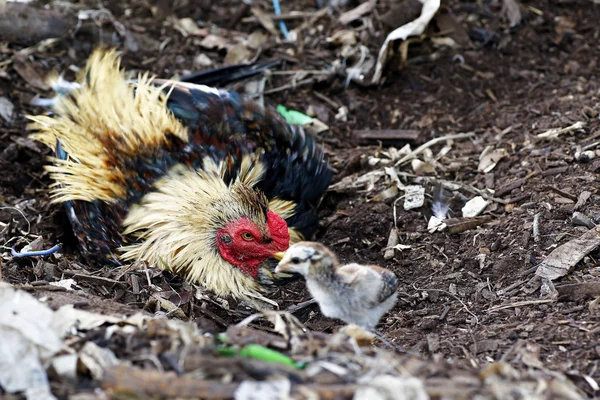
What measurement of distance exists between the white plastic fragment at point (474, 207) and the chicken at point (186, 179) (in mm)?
1008

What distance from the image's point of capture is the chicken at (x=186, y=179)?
449 centimetres

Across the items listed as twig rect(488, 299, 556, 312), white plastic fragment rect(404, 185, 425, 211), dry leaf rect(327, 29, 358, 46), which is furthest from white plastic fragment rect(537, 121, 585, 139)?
dry leaf rect(327, 29, 358, 46)

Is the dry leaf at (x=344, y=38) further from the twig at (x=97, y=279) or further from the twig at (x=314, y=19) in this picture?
the twig at (x=97, y=279)

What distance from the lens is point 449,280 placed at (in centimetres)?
434

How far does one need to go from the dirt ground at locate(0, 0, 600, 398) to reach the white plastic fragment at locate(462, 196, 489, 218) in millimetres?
57

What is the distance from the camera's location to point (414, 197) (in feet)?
16.9

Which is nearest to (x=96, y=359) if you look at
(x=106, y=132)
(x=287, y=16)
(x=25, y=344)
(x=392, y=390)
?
(x=25, y=344)

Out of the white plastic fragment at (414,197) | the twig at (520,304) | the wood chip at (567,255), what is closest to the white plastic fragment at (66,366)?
the twig at (520,304)

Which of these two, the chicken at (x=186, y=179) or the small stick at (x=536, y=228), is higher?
the chicken at (x=186, y=179)

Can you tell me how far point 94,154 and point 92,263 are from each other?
727 millimetres

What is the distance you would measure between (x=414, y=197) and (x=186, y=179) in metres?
1.63

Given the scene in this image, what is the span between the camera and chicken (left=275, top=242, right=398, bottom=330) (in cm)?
348

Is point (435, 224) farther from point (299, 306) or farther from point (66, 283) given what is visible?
point (66, 283)

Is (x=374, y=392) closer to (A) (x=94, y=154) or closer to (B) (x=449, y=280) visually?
(B) (x=449, y=280)
